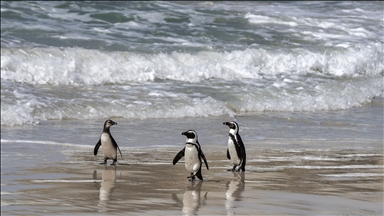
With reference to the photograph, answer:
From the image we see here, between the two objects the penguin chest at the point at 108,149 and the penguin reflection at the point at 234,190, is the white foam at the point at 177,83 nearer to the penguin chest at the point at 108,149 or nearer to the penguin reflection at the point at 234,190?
the penguin chest at the point at 108,149

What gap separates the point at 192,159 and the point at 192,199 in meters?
0.82

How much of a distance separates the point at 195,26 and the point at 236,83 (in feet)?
16.0

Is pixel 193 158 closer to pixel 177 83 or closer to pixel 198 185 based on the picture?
pixel 198 185

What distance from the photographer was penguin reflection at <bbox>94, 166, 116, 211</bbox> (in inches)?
212

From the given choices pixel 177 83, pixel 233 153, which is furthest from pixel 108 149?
pixel 177 83

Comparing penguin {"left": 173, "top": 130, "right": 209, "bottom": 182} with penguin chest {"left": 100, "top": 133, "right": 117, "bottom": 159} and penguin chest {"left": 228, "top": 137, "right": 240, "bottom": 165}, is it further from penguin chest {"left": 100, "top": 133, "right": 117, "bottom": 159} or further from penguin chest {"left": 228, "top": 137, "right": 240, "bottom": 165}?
penguin chest {"left": 100, "top": 133, "right": 117, "bottom": 159}

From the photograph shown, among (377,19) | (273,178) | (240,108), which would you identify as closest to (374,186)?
(273,178)

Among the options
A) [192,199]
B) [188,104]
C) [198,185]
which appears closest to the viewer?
[192,199]

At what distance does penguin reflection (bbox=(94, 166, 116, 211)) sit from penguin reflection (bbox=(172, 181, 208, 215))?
480 millimetres

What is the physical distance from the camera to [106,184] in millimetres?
6047

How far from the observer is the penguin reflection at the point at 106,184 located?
538 centimetres

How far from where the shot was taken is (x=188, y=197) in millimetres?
5668

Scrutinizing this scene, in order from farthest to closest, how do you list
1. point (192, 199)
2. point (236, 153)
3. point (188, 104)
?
1. point (188, 104)
2. point (236, 153)
3. point (192, 199)

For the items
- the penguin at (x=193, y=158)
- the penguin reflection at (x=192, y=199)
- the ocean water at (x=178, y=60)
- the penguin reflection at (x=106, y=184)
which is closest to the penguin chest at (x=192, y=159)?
the penguin at (x=193, y=158)
